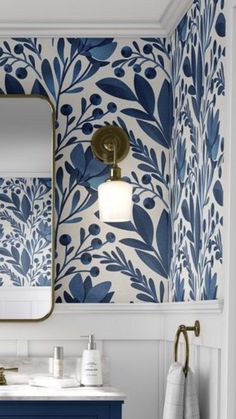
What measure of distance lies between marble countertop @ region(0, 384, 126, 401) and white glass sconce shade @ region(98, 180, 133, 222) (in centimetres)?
72

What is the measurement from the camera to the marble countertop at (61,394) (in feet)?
11.8

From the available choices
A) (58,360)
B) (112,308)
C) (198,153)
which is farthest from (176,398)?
(198,153)

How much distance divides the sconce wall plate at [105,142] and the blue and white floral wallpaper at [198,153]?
0.22 metres

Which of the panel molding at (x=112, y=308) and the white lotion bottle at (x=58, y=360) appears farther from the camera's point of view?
the panel molding at (x=112, y=308)

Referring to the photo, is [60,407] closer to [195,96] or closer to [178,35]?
[195,96]

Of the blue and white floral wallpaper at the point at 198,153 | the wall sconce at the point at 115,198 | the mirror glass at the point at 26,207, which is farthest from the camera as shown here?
the mirror glass at the point at 26,207

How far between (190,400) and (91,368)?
1.90 ft

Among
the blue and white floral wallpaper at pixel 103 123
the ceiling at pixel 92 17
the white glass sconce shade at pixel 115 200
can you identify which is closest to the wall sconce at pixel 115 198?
the white glass sconce shade at pixel 115 200

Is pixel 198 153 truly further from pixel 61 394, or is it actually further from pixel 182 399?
pixel 61 394

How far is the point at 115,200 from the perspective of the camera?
13.1 ft

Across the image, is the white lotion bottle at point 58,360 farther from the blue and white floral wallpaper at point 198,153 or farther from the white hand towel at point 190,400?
the white hand towel at point 190,400

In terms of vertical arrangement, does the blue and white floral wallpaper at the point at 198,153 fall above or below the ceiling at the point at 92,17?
below

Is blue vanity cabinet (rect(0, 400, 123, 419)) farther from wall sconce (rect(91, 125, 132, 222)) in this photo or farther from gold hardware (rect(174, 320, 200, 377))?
wall sconce (rect(91, 125, 132, 222))

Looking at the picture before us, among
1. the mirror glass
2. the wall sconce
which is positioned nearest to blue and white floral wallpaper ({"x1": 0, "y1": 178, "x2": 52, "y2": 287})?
the mirror glass
